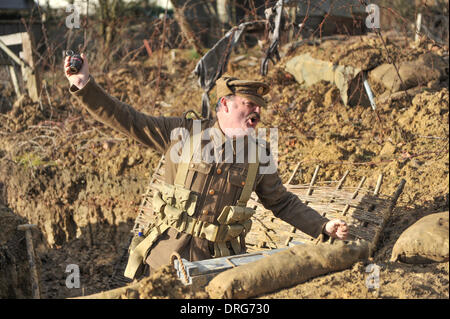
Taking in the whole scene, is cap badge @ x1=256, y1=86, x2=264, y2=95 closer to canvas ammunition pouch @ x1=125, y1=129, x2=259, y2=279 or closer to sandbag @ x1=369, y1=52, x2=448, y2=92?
canvas ammunition pouch @ x1=125, y1=129, x2=259, y2=279

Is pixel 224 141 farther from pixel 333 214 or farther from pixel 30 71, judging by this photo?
pixel 30 71

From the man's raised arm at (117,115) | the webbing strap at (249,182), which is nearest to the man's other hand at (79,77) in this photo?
the man's raised arm at (117,115)

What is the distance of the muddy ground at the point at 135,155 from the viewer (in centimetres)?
486

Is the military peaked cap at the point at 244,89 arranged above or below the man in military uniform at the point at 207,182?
above

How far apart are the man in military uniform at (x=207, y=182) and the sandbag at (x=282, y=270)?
24.2 inches

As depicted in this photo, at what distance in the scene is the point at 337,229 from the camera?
3.27 m

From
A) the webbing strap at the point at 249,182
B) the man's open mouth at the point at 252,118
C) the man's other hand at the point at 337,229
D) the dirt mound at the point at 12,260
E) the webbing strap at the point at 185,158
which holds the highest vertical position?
the man's open mouth at the point at 252,118

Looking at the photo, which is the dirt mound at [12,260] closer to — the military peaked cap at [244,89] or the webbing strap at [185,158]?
the webbing strap at [185,158]

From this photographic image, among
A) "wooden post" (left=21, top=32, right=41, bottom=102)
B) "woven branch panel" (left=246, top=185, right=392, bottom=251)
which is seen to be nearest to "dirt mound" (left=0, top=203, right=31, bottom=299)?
"woven branch panel" (left=246, top=185, right=392, bottom=251)

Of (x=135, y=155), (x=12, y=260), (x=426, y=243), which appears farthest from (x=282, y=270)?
(x=135, y=155)

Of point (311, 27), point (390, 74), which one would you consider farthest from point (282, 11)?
point (311, 27)

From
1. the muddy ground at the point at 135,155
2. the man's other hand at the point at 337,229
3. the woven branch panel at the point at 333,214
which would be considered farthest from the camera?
the muddy ground at the point at 135,155

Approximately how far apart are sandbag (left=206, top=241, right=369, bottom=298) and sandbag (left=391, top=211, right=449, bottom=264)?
0.31 meters

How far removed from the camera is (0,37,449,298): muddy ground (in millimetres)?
4855
